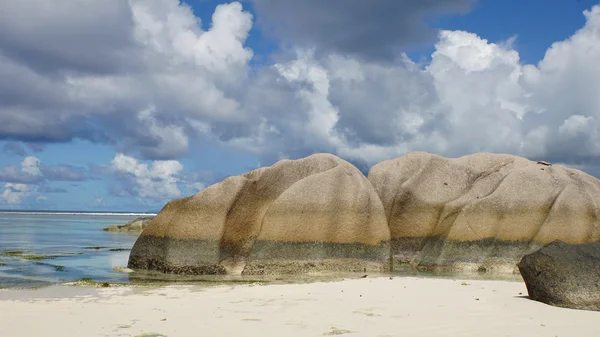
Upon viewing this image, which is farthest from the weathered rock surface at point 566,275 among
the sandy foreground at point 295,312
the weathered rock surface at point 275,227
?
the weathered rock surface at point 275,227

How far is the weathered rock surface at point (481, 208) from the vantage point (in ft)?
79.7

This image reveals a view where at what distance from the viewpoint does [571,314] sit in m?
12.3

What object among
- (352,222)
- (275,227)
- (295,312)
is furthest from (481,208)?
(295,312)

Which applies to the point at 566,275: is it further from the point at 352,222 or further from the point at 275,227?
the point at 275,227

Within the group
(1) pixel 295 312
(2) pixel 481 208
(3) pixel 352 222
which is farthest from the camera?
(2) pixel 481 208

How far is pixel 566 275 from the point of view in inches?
524

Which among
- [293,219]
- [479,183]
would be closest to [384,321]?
[293,219]

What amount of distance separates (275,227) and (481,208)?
8812mm

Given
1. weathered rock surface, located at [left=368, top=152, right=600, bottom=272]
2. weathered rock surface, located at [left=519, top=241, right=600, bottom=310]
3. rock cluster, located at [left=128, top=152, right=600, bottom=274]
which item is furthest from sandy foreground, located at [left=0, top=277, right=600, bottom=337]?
weathered rock surface, located at [left=368, top=152, right=600, bottom=272]

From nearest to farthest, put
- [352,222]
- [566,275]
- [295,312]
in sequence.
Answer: [295,312] → [566,275] → [352,222]

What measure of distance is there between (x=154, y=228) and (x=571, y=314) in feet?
56.6

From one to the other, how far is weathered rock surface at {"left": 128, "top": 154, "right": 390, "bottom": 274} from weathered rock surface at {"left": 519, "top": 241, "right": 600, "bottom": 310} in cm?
974

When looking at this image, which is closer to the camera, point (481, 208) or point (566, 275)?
point (566, 275)

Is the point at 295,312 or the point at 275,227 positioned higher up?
the point at 275,227
